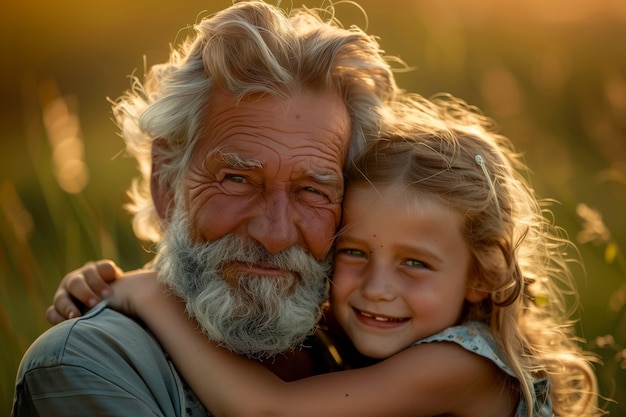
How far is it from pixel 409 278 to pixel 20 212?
2089 mm

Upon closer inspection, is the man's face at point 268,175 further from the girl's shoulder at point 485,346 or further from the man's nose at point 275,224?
the girl's shoulder at point 485,346

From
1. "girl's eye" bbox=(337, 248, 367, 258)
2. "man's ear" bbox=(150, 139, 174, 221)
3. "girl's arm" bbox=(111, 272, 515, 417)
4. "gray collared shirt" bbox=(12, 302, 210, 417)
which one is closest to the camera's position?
"gray collared shirt" bbox=(12, 302, 210, 417)

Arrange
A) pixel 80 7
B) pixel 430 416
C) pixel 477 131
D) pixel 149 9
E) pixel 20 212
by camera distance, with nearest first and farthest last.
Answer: pixel 430 416 → pixel 477 131 → pixel 20 212 → pixel 149 9 → pixel 80 7

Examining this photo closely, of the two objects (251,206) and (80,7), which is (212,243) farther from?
(80,7)

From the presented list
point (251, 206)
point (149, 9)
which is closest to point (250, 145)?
point (251, 206)

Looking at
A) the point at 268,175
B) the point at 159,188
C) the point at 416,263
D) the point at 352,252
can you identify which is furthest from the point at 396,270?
the point at 159,188

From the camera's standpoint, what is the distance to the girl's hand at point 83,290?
3797 millimetres

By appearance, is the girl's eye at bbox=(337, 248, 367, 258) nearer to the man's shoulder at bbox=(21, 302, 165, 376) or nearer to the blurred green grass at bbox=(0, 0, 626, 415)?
the man's shoulder at bbox=(21, 302, 165, 376)

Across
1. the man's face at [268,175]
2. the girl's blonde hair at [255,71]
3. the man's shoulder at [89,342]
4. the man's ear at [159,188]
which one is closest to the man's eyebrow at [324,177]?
the man's face at [268,175]

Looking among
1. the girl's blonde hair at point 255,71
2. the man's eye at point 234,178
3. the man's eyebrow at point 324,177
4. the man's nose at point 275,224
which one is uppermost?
the girl's blonde hair at point 255,71

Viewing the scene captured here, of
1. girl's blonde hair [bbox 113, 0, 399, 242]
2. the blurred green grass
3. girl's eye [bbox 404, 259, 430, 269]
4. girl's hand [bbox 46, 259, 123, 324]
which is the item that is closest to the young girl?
girl's eye [bbox 404, 259, 430, 269]

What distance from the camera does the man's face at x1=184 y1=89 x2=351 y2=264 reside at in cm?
353

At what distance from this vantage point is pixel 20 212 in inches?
178

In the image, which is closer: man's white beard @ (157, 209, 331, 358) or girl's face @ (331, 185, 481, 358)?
man's white beard @ (157, 209, 331, 358)
